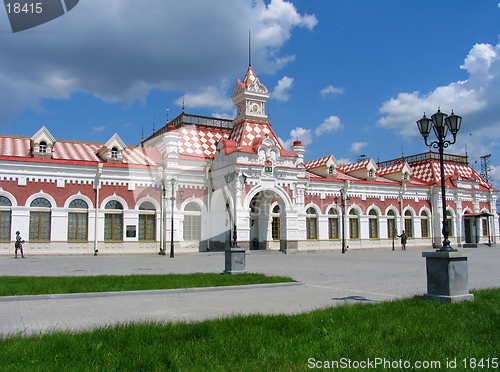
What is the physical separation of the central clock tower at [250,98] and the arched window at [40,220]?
16.6 m

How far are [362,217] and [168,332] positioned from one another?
3473cm

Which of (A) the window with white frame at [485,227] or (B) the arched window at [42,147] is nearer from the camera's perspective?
(B) the arched window at [42,147]

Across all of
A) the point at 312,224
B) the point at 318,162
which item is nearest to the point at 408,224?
the point at 318,162

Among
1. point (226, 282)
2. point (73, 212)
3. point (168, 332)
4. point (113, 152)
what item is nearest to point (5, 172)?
point (73, 212)

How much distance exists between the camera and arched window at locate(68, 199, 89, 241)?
27.5 meters

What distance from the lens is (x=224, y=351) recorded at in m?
5.28

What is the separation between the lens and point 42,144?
28078 millimetres

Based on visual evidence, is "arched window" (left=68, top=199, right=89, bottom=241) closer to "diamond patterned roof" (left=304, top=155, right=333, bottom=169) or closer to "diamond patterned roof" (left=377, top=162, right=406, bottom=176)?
"diamond patterned roof" (left=304, top=155, right=333, bottom=169)

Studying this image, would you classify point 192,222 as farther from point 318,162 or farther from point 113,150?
point 318,162

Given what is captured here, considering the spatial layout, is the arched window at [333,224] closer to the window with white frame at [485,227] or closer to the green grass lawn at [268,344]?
the window with white frame at [485,227]

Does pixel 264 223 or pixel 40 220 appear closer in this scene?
pixel 40 220

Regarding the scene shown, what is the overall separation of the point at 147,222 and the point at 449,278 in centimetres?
2441

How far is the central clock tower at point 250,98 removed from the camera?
112ft

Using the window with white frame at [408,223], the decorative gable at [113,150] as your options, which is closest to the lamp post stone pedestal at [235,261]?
the decorative gable at [113,150]
